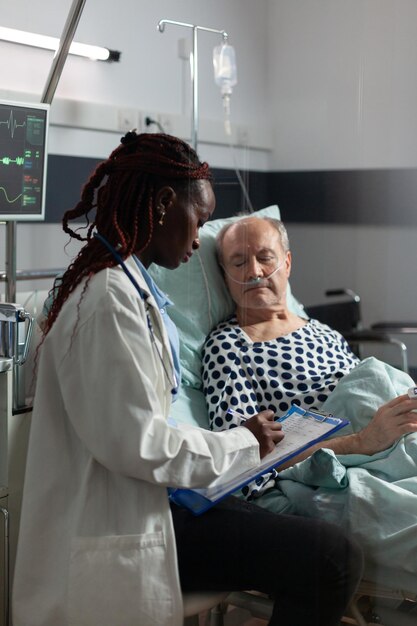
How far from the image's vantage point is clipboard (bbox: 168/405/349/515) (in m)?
1.47

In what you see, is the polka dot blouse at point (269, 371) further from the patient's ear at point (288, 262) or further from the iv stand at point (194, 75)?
the iv stand at point (194, 75)

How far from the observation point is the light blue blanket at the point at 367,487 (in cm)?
143

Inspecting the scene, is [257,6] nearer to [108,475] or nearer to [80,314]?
[80,314]

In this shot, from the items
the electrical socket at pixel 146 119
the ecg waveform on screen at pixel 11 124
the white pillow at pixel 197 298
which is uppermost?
the electrical socket at pixel 146 119

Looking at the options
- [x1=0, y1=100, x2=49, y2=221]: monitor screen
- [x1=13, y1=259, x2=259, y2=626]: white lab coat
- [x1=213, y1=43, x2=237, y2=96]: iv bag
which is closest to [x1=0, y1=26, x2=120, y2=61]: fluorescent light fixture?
[x1=0, y1=100, x2=49, y2=221]: monitor screen

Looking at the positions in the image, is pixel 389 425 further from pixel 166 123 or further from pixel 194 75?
pixel 166 123

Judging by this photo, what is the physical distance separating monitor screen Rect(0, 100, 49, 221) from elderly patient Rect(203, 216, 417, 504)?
26.8 inches

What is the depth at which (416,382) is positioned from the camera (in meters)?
1.47

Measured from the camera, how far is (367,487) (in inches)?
58.4

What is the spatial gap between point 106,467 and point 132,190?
0.49 m

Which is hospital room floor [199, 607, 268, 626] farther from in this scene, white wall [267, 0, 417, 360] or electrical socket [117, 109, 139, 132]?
electrical socket [117, 109, 139, 132]

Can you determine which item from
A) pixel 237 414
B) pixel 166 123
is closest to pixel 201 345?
pixel 237 414

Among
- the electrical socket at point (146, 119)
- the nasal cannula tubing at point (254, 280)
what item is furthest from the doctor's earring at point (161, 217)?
the electrical socket at point (146, 119)

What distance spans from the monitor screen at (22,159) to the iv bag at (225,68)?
1.97ft
